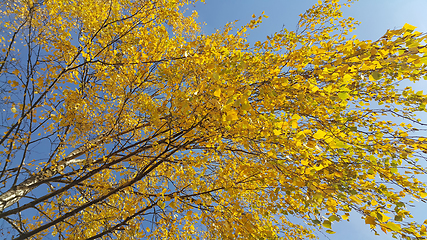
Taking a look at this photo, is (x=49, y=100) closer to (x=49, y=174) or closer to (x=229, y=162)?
(x=49, y=174)

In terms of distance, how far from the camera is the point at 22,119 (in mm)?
2596

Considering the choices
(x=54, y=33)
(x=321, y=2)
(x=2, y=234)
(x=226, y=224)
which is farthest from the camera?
(x=321, y=2)

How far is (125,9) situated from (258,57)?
12.7 ft

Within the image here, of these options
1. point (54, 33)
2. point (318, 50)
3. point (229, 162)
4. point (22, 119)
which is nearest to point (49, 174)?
point (22, 119)

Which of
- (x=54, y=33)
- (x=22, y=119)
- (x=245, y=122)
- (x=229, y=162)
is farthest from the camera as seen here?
(x=54, y=33)

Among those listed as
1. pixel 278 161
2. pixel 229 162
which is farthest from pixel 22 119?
pixel 278 161

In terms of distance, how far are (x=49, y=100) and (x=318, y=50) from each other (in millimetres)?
3725

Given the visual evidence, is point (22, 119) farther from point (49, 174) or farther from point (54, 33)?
point (54, 33)

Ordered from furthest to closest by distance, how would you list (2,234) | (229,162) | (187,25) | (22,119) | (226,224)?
(187,25)
(2,234)
(229,162)
(22,119)
(226,224)

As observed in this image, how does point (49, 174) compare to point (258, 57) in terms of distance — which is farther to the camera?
point (49, 174)

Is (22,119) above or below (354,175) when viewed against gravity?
above

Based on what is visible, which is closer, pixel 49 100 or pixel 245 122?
pixel 245 122

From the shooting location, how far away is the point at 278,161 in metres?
1.70

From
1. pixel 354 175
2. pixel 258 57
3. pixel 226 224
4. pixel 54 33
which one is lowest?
Answer: pixel 354 175
